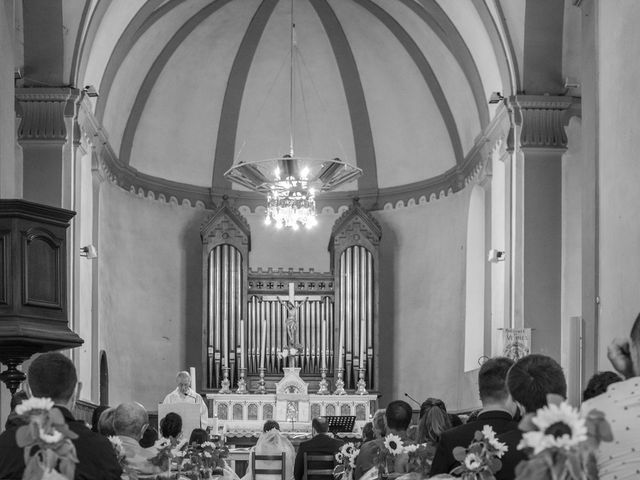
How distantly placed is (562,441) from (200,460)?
5.57 meters

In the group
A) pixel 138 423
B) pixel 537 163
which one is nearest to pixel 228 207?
pixel 537 163

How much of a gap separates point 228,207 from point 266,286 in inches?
53.5

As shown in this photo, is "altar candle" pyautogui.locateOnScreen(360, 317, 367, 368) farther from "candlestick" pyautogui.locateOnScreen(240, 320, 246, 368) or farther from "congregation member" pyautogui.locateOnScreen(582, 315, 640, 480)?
"congregation member" pyautogui.locateOnScreen(582, 315, 640, 480)

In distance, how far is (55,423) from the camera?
12.2ft

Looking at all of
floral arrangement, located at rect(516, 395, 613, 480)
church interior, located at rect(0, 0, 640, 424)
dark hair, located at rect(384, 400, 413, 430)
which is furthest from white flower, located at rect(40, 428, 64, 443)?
church interior, located at rect(0, 0, 640, 424)

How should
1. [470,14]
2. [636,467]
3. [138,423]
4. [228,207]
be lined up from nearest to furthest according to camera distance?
1. [636,467]
2. [138,423]
3. [470,14]
4. [228,207]

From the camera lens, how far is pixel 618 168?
883 centimetres

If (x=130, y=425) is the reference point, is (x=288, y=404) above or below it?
below

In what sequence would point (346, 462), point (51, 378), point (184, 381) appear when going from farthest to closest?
point (184, 381)
point (346, 462)
point (51, 378)

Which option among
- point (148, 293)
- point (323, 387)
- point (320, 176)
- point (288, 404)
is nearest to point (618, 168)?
point (320, 176)

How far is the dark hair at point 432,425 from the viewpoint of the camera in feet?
21.2

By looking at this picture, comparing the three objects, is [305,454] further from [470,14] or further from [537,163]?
[470,14]

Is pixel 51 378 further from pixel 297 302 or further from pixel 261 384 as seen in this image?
pixel 297 302

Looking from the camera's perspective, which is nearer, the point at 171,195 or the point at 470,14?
the point at 470,14
